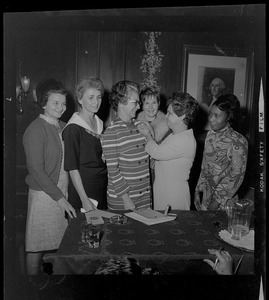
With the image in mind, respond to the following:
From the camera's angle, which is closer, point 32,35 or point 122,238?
point 122,238

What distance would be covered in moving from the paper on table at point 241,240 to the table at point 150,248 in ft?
0.07

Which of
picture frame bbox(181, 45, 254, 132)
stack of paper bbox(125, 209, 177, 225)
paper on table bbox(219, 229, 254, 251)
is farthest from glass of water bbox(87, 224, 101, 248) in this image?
picture frame bbox(181, 45, 254, 132)

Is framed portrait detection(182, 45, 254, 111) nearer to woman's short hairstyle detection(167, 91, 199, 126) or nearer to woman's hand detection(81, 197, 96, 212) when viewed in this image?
woman's short hairstyle detection(167, 91, 199, 126)

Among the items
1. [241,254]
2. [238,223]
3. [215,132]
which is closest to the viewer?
[241,254]

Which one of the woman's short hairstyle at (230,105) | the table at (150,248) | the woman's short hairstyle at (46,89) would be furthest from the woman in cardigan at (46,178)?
the woman's short hairstyle at (230,105)

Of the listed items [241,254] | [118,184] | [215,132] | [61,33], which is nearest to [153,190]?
[118,184]

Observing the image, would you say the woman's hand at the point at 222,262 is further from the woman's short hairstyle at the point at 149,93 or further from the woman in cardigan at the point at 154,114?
the woman's short hairstyle at the point at 149,93

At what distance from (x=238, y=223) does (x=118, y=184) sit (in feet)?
1.93

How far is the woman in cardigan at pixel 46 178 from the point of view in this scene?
→ 150 cm

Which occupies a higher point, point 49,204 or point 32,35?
point 32,35

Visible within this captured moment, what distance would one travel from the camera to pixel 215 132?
5.49 ft

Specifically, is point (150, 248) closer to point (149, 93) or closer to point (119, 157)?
point (119, 157)

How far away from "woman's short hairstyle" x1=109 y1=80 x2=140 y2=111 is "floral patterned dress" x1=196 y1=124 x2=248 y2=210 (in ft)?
1.56

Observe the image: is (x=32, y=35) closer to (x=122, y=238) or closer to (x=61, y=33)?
(x=61, y=33)
